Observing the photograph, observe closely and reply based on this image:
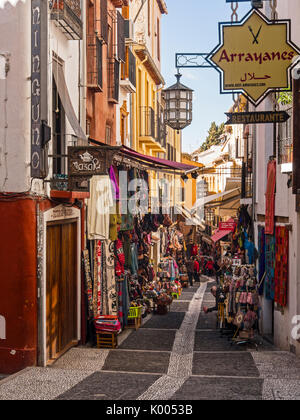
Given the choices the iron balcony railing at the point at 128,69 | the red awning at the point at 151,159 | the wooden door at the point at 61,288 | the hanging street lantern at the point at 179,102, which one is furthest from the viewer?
the iron balcony railing at the point at 128,69

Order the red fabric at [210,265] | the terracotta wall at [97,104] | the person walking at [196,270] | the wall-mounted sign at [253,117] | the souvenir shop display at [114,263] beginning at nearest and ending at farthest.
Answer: the wall-mounted sign at [253,117]
the souvenir shop display at [114,263]
the terracotta wall at [97,104]
the person walking at [196,270]
the red fabric at [210,265]

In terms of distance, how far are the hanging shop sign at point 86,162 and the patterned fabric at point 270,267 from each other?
6112 mm

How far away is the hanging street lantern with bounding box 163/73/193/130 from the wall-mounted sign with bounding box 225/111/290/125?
722 centimetres

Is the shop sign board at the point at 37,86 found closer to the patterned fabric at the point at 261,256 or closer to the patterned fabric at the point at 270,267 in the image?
the patterned fabric at the point at 270,267

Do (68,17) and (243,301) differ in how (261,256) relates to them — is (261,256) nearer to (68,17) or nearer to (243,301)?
(243,301)

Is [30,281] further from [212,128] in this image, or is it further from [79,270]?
[212,128]

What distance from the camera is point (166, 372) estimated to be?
1160cm

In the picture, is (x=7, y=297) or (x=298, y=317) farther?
(x=298, y=317)

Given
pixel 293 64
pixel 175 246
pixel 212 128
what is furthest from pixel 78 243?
pixel 212 128

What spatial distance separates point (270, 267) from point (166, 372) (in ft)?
18.6

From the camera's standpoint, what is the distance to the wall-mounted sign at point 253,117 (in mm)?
11234

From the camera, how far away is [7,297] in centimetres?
1101

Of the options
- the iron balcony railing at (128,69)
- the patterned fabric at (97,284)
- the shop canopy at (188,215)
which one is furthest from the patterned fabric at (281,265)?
the shop canopy at (188,215)

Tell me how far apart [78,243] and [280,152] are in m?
5.44
